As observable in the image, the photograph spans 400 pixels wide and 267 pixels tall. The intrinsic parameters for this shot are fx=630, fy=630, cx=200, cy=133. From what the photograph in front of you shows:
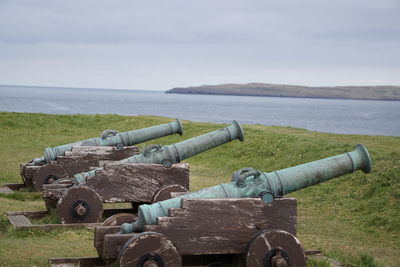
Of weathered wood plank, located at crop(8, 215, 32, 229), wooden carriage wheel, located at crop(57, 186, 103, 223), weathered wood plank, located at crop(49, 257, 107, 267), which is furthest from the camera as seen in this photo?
wooden carriage wheel, located at crop(57, 186, 103, 223)

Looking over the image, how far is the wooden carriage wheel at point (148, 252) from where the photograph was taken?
5.75 meters

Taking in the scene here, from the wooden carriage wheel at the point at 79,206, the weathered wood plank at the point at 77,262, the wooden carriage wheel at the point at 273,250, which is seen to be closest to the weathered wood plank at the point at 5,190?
the wooden carriage wheel at the point at 79,206

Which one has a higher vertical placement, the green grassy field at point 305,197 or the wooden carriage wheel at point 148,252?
the wooden carriage wheel at point 148,252

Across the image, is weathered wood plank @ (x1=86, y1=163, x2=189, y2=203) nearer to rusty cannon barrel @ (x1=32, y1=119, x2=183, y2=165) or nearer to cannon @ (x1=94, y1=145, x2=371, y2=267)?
rusty cannon barrel @ (x1=32, y1=119, x2=183, y2=165)

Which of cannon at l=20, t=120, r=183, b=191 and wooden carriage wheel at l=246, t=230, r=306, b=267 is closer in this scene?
wooden carriage wheel at l=246, t=230, r=306, b=267

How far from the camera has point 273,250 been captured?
6.14m

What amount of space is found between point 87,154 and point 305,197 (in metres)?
4.64

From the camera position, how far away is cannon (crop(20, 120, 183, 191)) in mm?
12281

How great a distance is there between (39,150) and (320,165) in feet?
53.9

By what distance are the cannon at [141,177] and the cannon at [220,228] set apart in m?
3.00

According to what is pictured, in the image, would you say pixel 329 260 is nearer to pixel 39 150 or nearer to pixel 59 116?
pixel 39 150

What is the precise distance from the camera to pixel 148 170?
32.1 feet

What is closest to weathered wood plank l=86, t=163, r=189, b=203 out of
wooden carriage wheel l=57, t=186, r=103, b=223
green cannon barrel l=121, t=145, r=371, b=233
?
wooden carriage wheel l=57, t=186, r=103, b=223

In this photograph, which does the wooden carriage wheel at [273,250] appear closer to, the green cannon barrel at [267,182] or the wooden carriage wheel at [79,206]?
the green cannon barrel at [267,182]
